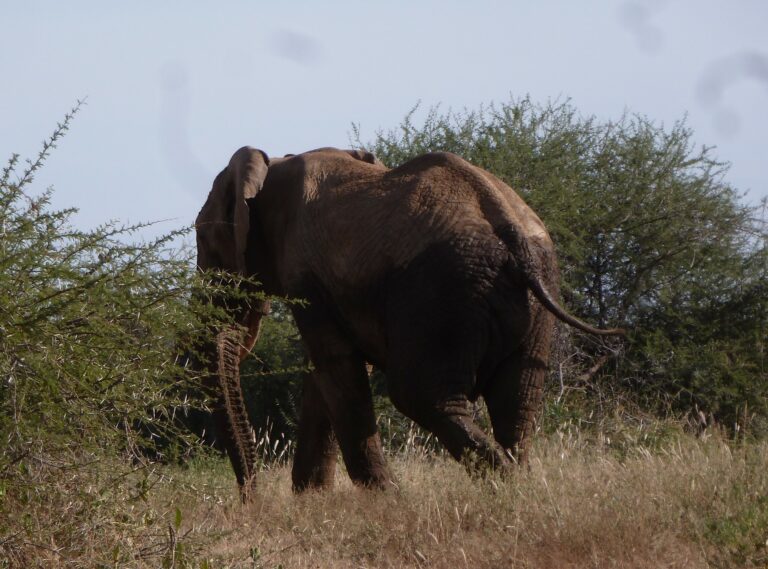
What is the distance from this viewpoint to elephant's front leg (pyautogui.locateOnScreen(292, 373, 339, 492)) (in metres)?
8.56

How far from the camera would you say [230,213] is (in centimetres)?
890

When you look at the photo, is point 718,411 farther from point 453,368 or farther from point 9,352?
point 9,352

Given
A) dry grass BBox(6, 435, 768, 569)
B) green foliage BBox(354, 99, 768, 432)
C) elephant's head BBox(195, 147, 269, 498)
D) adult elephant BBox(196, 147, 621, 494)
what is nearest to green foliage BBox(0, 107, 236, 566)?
dry grass BBox(6, 435, 768, 569)

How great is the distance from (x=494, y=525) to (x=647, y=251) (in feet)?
25.0

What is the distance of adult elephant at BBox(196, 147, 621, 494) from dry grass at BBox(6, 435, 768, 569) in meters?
0.41

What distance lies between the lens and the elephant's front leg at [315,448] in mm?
8562

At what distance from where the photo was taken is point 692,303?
1271 centimetres

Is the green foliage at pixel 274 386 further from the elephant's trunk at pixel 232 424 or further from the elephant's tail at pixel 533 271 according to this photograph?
the elephant's tail at pixel 533 271

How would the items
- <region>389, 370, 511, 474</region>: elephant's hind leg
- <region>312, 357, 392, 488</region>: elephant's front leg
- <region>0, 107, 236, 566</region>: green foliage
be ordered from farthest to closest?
<region>312, 357, 392, 488</region>: elephant's front leg < <region>389, 370, 511, 474</region>: elephant's hind leg < <region>0, 107, 236, 566</region>: green foliage

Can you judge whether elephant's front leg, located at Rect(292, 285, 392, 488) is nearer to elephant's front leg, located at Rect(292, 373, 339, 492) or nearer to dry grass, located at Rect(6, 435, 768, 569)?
dry grass, located at Rect(6, 435, 768, 569)

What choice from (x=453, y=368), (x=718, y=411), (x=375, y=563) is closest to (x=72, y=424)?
(x=375, y=563)

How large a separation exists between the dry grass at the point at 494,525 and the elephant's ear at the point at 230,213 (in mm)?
2058

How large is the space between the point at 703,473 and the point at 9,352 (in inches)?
131

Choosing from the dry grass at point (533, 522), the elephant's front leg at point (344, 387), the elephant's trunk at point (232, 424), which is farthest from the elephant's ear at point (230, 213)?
the dry grass at point (533, 522)
